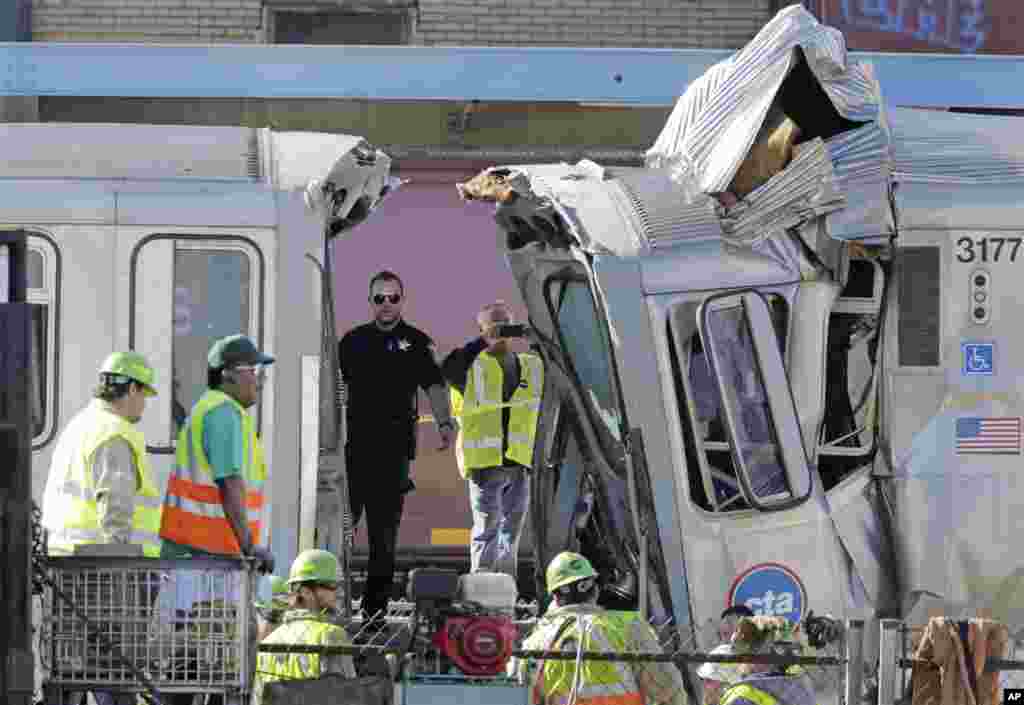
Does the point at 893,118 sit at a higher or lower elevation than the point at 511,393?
higher

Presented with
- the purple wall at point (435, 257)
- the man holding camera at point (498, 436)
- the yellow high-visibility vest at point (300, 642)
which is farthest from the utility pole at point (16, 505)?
the purple wall at point (435, 257)

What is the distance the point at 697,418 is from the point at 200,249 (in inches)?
92.1

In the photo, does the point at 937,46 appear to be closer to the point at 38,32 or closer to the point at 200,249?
the point at 38,32

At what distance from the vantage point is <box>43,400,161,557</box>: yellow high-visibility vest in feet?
31.4

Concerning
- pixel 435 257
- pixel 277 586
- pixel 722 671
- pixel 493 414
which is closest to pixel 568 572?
pixel 722 671

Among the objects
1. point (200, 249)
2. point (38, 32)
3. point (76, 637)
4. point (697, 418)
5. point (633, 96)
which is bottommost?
point (76, 637)

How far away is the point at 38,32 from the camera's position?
1959cm

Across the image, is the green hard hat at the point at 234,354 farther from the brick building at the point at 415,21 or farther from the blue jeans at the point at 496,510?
the brick building at the point at 415,21

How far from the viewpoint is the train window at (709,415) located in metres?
11.5

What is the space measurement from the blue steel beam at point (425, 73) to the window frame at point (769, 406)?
2.23 meters

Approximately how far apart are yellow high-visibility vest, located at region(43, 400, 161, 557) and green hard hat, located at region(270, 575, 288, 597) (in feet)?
4.75

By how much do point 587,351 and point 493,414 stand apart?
1525 mm

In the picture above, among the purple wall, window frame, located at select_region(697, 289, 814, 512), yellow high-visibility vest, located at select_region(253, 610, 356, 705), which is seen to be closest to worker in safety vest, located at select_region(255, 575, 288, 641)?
yellow high-visibility vest, located at select_region(253, 610, 356, 705)

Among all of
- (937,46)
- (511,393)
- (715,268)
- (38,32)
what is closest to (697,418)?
(715,268)
